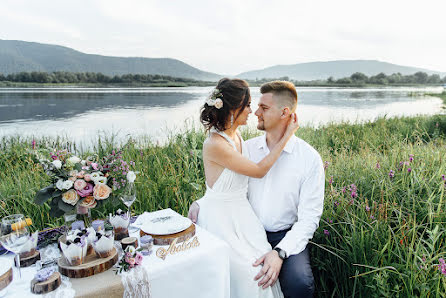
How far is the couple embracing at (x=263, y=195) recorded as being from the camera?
7.20 feet

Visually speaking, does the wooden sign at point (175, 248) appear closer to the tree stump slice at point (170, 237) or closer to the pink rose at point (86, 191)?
the tree stump slice at point (170, 237)

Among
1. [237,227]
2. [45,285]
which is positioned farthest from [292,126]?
[45,285]

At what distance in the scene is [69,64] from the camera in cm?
7806

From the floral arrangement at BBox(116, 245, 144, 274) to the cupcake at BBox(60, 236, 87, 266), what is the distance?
0.21m

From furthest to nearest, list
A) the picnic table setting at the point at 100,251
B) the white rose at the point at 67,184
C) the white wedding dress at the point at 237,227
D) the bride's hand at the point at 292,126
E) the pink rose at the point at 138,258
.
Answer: the bride's hand at the point at 292,126, the white wedding dress at the point at 237,227, the white rose at the point at 67,184, the pink rose at the point at 138,258, the picnic table setting at the point at 100,251

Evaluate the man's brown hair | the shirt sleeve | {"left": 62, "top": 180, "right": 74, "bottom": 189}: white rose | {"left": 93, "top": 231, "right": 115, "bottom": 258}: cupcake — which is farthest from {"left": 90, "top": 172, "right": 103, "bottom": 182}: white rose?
the man's brown hair

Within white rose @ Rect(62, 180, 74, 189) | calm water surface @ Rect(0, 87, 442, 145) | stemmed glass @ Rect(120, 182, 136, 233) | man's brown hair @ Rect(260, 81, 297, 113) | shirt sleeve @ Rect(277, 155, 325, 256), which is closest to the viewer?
white rose @ Rect(62, 180, 74, 189)

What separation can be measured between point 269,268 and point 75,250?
1299 mm

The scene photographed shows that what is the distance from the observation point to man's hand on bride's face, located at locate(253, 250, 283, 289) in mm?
2111

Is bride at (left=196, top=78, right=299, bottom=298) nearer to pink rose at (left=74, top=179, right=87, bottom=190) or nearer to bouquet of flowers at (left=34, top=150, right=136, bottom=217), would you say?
bouquet of flowers at (left=34, top=150, right=136, bottom=217)

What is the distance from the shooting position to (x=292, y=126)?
8.39 feet

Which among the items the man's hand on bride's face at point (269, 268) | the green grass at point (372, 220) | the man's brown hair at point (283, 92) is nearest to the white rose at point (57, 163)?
the green grass at point (372, 220)

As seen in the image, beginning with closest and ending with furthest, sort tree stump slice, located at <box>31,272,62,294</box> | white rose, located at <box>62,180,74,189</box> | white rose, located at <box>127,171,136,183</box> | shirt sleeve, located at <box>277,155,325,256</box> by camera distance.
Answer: tree stump slice, located at <box>31,272,62,294</box> → white rose, located at <box>62,180,74,189</box> → white rose, located at <box>127,171,136,183</box> → shirt sleeve, located at <box>277,155,325,256</box>

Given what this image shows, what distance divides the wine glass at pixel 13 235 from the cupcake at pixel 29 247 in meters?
0.03
